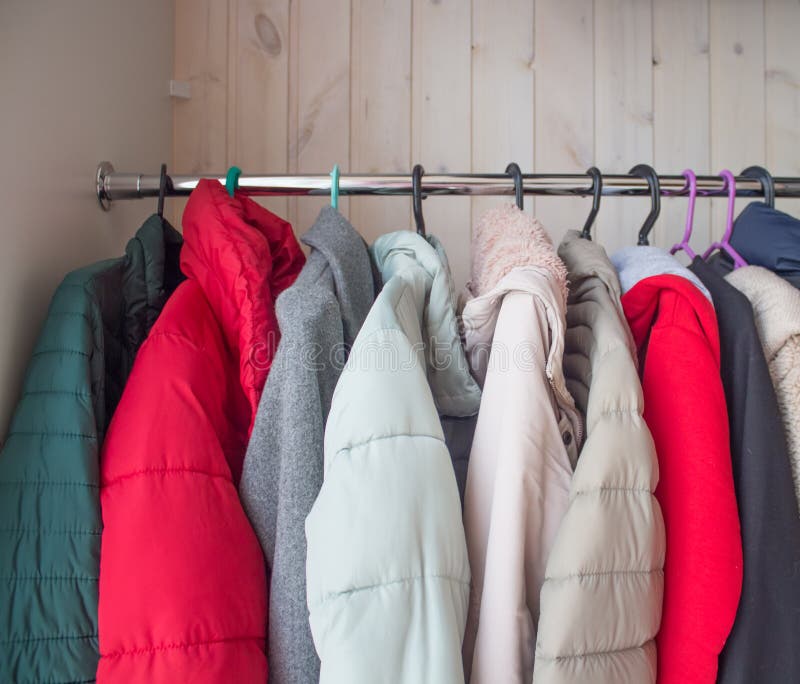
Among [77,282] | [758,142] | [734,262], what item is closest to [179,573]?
[77,282]

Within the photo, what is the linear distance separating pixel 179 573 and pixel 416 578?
21 centimetres

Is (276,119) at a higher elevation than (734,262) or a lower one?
higher

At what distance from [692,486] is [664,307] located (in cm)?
20

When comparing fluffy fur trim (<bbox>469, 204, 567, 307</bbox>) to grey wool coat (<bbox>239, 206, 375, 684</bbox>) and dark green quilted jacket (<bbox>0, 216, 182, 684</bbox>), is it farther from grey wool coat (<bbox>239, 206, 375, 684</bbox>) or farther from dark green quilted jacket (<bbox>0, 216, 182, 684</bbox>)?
dark green quilted jacket (<bbox>0, 216, 182, 684</bbox>)

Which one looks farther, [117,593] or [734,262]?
[734,262]

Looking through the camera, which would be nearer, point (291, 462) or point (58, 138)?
point (291, 462)

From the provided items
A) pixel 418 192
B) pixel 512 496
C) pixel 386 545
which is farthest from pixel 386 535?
pixel 418 192

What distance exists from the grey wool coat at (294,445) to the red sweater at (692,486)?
1.08 ft

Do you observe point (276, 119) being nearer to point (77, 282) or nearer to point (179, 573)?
point (77, 282)

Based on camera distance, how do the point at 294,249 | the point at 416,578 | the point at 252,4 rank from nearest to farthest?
the point at 416,578
the point at 294,249
the point at 252,4

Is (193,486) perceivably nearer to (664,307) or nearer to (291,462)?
(291,462)

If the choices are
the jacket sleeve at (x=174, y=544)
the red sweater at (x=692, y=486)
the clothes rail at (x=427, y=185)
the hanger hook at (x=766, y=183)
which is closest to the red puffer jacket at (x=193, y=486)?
the jacket sleeve at (x=174, y=544)

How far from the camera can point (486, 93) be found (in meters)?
1.28

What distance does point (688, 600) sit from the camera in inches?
24.0
